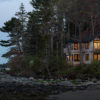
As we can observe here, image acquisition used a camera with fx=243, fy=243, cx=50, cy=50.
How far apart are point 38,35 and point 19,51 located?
16.7 ft

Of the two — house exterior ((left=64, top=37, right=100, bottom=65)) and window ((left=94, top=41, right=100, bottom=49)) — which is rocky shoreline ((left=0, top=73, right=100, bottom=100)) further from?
window ((left=94, top=41, right=100, bottom=49))

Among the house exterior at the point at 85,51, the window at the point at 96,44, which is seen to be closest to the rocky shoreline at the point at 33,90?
the house exterior at the point at 85,51

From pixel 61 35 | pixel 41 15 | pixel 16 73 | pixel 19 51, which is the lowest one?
pixel 16 73

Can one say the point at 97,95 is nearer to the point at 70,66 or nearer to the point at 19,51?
the point at 70,66

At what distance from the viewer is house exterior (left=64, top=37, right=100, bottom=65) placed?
39.0 metres

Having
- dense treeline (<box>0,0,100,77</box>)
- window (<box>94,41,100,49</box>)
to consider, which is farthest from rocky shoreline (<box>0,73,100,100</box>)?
window (<box>94,41,100,49</box>)

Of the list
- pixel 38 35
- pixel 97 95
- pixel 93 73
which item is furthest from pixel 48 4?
pixel 97 95

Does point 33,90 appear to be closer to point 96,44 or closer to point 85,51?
point 96,44

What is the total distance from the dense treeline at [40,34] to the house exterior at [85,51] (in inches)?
50.1

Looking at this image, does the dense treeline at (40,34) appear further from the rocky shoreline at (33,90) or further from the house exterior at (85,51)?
the rocky shoreline at (33,90)

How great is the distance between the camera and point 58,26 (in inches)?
1759

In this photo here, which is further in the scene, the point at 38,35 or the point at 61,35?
the point at 38,35

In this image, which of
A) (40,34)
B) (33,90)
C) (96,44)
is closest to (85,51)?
(96,44)

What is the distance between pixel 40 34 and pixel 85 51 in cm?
1162
